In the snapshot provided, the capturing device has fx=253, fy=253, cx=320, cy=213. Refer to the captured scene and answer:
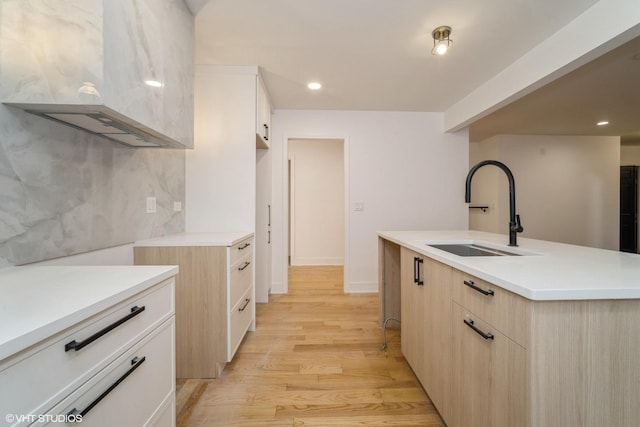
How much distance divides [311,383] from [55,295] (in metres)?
1.48

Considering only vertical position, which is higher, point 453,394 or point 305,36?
point 305,36

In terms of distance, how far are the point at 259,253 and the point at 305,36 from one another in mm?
2185

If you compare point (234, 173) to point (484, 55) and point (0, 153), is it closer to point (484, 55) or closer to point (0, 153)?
point (0, 153)

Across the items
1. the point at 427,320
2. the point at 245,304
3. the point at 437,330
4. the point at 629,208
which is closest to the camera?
the point at 437,330

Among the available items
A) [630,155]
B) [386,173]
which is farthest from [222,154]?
[630,155]

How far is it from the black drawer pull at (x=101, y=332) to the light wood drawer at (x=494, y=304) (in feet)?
3.84

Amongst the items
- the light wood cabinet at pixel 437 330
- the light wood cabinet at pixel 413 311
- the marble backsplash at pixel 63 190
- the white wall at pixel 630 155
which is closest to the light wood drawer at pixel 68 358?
the marble backsplash at pixel 63 190

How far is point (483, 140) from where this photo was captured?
17.1 feet

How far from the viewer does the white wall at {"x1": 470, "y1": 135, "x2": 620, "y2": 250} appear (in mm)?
4836

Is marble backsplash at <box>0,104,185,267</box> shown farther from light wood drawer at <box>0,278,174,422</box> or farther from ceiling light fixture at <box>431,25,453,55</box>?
ceiling light fixture at <box>431,25,453,55</box>

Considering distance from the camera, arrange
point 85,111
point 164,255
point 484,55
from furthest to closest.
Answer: point 484,55 → point 164,255 → point 85,111

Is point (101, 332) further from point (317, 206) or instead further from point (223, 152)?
point (317, 206)

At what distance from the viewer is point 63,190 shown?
1129 millimetres

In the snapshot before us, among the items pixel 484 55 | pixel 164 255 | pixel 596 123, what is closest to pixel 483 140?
pixel 596 123
